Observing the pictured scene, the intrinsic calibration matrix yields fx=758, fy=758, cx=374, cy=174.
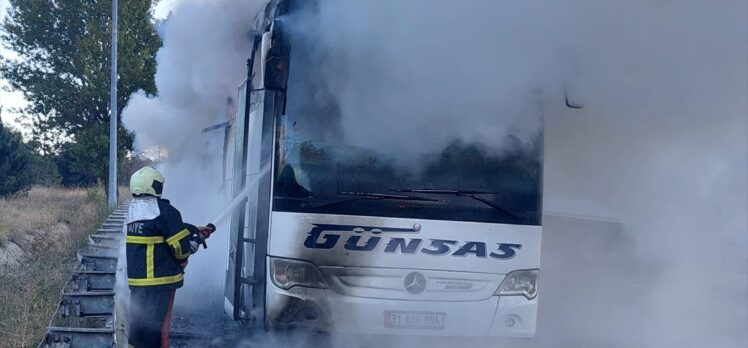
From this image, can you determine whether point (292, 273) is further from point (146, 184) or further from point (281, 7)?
point (281, 7)

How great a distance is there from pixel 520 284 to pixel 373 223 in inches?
48.2

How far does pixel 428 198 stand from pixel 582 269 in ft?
23.2

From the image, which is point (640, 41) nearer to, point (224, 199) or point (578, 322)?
point (578, 322)

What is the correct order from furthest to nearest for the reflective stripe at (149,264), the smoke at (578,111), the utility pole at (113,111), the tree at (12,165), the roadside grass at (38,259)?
the tree at (12,165)
the utility pole at (113,111)
the roadside grass at (38,259)
the smoke at (578,111)
the reflective stripe at (149,264)

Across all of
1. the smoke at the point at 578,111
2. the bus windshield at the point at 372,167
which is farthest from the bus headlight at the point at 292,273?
the smoke at the point at 578,111

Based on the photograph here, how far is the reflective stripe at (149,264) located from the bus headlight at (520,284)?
245cm

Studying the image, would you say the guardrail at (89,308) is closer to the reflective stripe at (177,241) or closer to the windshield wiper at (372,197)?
the reflective stripe at (177,241)

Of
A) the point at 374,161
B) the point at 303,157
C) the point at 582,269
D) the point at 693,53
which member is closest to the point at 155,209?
the point at 303,157

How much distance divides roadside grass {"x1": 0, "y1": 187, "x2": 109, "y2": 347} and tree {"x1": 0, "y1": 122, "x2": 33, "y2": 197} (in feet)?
12.3

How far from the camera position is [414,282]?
5344 millimetres

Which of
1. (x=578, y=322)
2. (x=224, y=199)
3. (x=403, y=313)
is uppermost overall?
(x=224, y=199)

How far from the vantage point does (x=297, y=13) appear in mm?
5305

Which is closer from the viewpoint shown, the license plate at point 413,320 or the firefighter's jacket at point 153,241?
the firefighter's jacket at point 153,241

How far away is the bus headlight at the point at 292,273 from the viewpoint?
5211 millimetres
